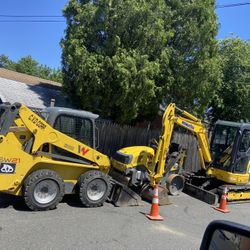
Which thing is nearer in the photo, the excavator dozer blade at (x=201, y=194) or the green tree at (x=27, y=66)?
the excavator dozer blade at (x=201, y=194)

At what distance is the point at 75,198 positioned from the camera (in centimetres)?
915

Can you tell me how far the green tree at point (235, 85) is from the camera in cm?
2248

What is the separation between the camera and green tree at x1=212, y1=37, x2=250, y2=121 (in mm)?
22484

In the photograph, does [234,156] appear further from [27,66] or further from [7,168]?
[27,66]

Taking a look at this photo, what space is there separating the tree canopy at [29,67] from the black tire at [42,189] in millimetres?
49646

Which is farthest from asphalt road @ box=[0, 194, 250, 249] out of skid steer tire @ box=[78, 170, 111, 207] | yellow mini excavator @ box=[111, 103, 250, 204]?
yellow mini excavator @ box=[111, 103, 250, 204]

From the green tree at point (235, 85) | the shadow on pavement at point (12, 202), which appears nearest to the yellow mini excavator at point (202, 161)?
the shadow on pavement at point (12, 202)

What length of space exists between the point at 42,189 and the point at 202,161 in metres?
6.36

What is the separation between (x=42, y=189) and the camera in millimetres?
7766

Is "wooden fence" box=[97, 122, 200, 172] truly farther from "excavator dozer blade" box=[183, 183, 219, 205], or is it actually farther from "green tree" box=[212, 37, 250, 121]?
"green tree" box=[212, 37, 250, 121]

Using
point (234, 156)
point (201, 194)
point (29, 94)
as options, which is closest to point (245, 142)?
point (234, 156)

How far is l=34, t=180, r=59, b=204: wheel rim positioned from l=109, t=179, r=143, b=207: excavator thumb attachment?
5.82 feet

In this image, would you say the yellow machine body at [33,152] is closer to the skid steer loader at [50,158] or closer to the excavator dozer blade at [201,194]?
the skid steer loader at [50,158]

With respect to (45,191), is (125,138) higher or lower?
higher
